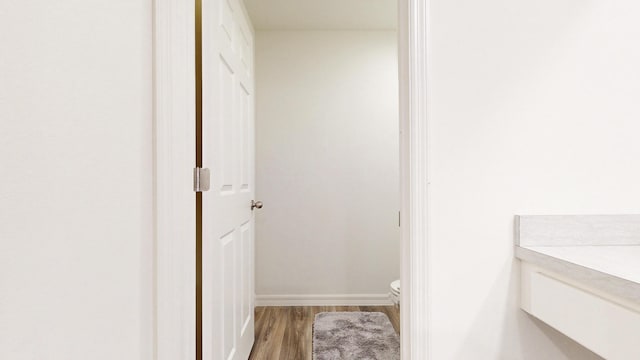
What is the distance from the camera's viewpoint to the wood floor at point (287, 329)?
215 cm

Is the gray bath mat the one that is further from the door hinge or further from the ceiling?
the ceiling

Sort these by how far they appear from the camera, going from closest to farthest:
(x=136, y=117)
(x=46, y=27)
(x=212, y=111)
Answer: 1. (x=46, y=27)
2. (x=136, y=117)
3. (x=212, y=111)

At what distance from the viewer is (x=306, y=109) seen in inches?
116

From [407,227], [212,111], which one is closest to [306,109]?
[212,111]

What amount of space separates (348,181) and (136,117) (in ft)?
7.19

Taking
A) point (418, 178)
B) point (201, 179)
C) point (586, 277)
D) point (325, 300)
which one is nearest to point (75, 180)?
point (201, 179)

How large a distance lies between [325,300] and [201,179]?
2064mm

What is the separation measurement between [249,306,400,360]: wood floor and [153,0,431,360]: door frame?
1.21m

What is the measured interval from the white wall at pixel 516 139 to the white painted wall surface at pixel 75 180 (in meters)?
0.83

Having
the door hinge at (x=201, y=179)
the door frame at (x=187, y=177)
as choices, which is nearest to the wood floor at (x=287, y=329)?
the door frame at (x=187, y=177)

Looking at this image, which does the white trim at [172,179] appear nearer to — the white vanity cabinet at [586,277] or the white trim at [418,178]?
the white trim at [418,178]

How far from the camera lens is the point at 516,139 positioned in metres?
1.10

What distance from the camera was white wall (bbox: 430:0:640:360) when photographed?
1.09 m

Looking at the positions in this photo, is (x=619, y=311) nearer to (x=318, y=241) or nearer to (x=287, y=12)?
(x=318, y=241)
